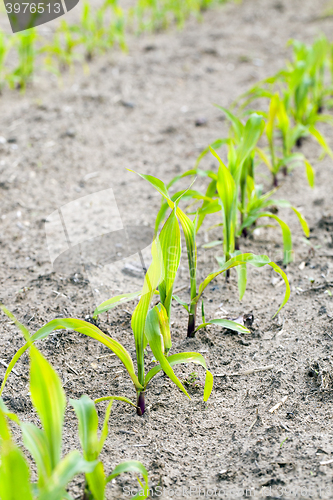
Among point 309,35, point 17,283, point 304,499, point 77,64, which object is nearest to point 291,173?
point 17,283

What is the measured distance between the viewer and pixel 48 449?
876mm

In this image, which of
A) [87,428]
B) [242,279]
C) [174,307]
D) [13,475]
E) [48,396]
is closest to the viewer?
[13,475]

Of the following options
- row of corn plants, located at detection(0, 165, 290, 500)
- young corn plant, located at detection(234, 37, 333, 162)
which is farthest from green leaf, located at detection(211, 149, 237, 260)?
young corn plant, located at detection(234, 37, 333, 162)

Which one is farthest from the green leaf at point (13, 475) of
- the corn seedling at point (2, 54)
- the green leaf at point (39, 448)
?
the corn seedling at point (2, 54)

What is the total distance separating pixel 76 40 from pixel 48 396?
3855 millimetres

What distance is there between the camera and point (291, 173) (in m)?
2.73

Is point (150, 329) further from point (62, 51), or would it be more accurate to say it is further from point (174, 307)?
point (62, 51)

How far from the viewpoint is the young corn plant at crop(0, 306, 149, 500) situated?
0.73 m

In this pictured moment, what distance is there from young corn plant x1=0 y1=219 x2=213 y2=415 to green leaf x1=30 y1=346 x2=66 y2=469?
269mm

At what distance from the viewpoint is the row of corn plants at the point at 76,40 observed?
11.4 ft

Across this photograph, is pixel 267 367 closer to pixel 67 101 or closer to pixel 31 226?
pixel 31 226

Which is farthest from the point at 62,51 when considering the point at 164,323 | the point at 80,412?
the point at 80,412

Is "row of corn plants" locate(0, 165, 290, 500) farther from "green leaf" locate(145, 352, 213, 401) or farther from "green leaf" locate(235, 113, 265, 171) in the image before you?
"green leaf" locate(235, 113, 265, 171)

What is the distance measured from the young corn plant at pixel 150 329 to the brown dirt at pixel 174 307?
0.14 meters
